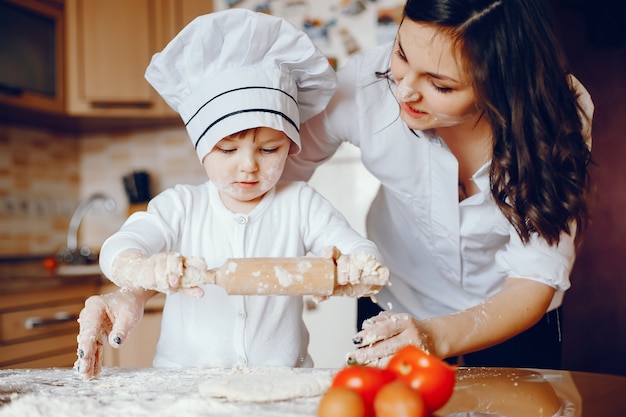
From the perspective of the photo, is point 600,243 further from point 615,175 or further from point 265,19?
point 265,19

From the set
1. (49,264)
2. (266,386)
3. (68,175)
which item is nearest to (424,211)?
(266,386)

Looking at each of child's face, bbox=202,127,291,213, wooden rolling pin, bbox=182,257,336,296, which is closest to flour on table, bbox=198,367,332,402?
wooden rolling pin, bbox=182,257,336,296

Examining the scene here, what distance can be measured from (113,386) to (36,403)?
117 mm

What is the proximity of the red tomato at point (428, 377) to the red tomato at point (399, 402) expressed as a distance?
0.02 metres

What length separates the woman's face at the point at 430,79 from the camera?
870 millimetres

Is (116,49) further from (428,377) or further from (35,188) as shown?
(428,377)

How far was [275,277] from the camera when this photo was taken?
794mm

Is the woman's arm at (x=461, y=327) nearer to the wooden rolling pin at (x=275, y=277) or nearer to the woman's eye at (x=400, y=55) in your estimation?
the wooden rolling pin at (x=275, y=277)

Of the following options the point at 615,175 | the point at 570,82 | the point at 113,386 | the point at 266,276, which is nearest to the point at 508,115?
the point at 570,82

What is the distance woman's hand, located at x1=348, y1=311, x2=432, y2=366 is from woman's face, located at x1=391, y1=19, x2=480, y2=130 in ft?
1.05

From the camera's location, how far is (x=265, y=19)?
970 millimetres

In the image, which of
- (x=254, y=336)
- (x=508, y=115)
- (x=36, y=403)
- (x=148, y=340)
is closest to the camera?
(x=36, y=403)

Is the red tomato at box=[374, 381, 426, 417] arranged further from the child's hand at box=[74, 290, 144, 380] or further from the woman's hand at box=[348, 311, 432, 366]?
the child's hand at box=[74, 290, 144, 380]

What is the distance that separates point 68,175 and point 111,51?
66 cm
